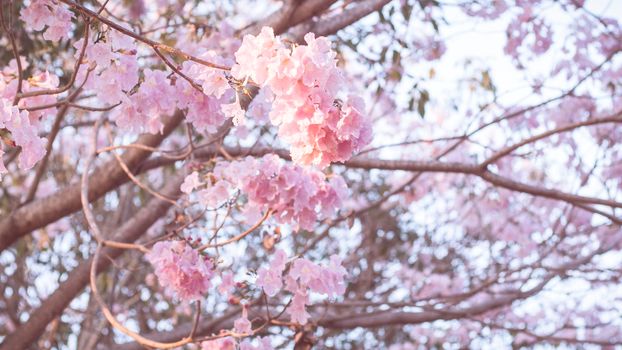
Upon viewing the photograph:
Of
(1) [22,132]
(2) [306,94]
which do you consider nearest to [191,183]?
(1) [22,132]

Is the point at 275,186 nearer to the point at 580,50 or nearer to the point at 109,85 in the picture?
the point at 109,85

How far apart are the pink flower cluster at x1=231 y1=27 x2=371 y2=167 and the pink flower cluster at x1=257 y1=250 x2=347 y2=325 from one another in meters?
0.79

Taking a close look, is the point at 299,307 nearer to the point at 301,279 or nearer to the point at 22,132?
the point at 301,279

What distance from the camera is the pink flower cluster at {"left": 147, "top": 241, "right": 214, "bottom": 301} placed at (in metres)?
2.43

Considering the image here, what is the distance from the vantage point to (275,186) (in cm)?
243

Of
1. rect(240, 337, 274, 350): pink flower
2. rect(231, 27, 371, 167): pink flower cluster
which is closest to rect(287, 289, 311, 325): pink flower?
rect(240, 337, 274, 350): pink flower

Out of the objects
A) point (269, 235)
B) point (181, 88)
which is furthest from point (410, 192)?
point (181, 88)

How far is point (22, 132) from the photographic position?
1.82 meters

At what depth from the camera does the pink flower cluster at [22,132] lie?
1.74 m

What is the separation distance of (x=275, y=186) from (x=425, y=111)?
5.36ft

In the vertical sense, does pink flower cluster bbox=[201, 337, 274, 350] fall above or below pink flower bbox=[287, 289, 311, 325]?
below

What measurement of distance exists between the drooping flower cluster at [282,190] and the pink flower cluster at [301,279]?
0.44ft

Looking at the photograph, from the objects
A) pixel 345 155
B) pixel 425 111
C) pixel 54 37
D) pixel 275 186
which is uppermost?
pixel 425 111

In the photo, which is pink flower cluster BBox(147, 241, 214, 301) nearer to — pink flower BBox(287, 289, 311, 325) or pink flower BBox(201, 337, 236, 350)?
pink flower BBox(201, 337, 236, 350)
